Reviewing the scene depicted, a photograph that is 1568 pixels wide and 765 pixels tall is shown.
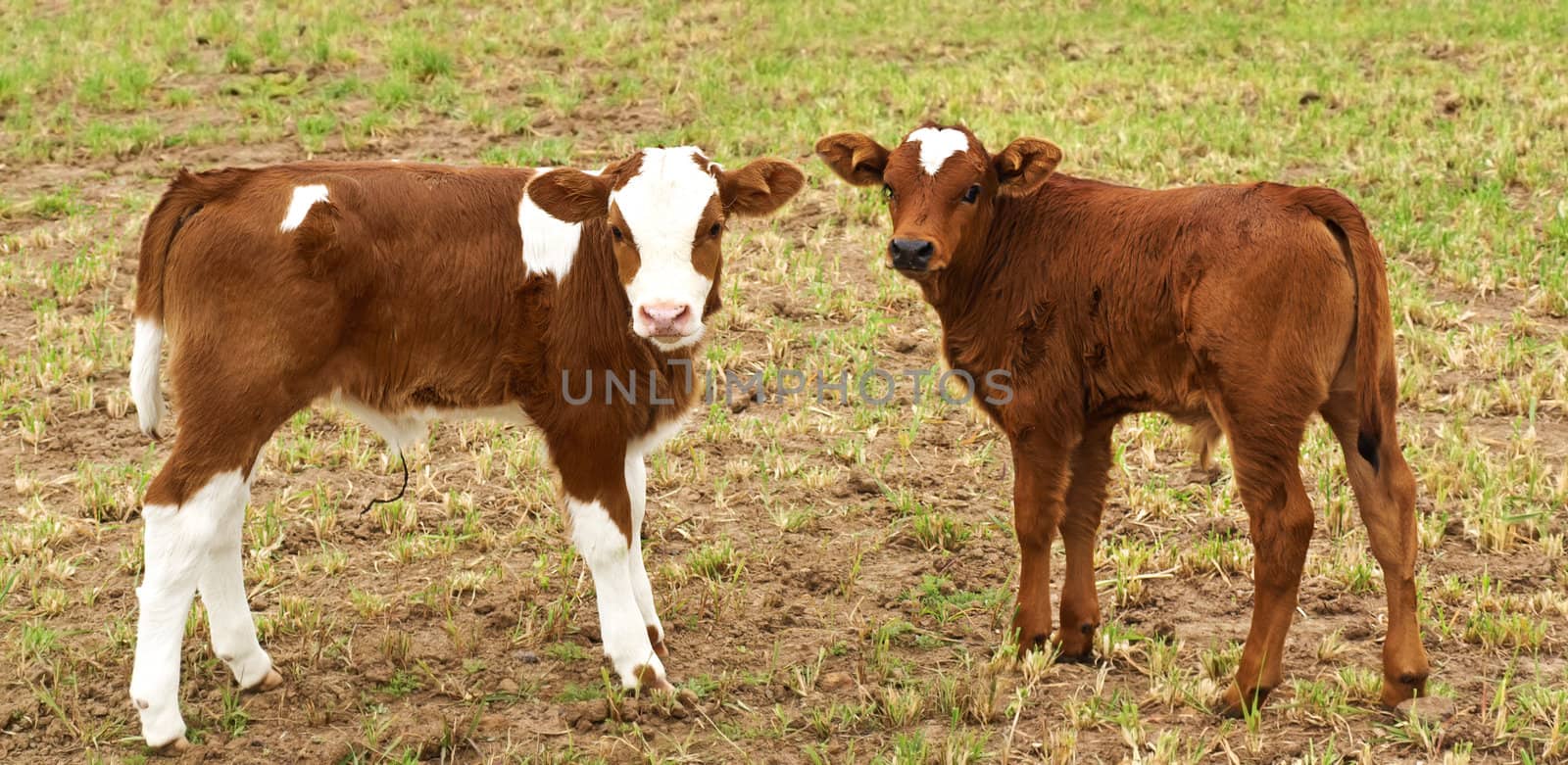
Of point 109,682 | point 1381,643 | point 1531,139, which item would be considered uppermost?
point 1531,139

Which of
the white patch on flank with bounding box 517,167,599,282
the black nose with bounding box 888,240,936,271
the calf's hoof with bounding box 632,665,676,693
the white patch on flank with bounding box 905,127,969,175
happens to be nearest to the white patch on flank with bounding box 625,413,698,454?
the white patch on flank with bounding box 517,167,599,282

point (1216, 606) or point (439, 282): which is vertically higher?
point (439, 282)

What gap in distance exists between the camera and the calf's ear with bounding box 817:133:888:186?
20.5 ft

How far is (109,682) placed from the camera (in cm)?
599

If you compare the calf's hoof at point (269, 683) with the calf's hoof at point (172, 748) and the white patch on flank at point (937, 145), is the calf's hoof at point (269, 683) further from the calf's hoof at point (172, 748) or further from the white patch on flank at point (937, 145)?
the white patch on flank at point (937, 145)

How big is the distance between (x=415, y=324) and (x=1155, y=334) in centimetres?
267

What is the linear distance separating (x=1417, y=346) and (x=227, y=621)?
6.46 m

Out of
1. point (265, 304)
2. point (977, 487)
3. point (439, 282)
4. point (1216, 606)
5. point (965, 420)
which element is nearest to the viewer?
point (265, 304)

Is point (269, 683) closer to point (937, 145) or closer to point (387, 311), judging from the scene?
point (387, 311)

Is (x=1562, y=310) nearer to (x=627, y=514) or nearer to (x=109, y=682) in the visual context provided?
→ (x=627, y=514)

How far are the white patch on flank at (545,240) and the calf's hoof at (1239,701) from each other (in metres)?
2.83

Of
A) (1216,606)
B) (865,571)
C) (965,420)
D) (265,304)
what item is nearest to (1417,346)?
(965,420)

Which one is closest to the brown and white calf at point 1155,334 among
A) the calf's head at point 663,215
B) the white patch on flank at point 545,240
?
the calf's head at point 663,215

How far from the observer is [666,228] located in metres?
5.64
